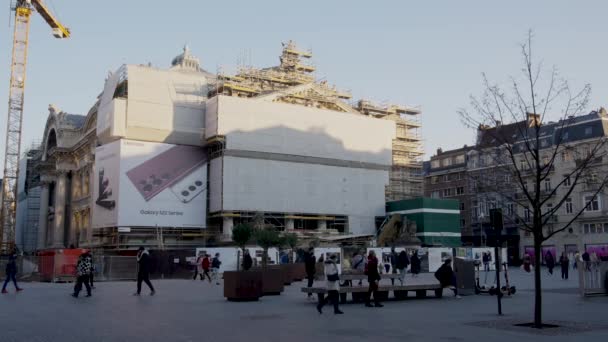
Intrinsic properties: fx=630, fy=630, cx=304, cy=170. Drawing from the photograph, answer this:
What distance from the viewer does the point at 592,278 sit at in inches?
838

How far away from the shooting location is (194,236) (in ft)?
202

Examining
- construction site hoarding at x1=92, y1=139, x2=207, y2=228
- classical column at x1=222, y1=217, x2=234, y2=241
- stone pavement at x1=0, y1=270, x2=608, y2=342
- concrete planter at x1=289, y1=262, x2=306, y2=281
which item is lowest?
stone pavement at x1=0, y1=270, x2=608, y2=342

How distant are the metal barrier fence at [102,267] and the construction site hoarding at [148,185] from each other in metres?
17.7

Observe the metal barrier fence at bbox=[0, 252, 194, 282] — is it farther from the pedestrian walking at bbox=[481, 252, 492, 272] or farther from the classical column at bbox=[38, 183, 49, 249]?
the classical column at bbox=[38, 183, 49, 249]

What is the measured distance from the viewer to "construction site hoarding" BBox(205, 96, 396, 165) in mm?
61062

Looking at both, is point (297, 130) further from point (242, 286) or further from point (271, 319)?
point (271, 319)

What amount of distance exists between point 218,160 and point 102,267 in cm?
2593

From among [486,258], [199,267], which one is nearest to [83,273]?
[199,267]

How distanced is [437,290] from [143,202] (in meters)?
40.7

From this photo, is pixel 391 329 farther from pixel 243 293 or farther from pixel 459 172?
pixel 459 172

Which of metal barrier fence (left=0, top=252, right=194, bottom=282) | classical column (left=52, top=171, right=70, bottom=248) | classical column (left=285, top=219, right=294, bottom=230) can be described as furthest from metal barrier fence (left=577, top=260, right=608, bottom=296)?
classical column (left=52, top=171, right=70, bottom=248)

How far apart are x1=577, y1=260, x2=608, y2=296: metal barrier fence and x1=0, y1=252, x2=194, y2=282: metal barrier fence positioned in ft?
84.1

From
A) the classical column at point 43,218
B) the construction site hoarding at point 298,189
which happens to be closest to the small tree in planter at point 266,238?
the construction site hoarding at point 298,189

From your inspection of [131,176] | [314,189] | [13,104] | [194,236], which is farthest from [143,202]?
[13,104]
